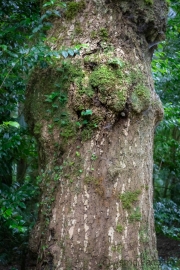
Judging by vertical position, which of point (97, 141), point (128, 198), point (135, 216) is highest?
point (97, 141)

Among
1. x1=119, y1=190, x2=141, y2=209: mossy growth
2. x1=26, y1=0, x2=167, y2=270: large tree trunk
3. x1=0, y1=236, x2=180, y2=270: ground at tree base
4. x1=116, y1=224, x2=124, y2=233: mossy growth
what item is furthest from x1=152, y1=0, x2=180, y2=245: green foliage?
x1=116, y1=224, x2=124, y2=233: mossy growth

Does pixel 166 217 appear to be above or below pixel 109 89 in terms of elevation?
below

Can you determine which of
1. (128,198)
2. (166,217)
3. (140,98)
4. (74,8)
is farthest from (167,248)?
(74,8)

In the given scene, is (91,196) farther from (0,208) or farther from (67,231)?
(0,208)

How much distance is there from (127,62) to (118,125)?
61 cm

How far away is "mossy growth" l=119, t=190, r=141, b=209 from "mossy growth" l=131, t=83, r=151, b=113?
2.42ft

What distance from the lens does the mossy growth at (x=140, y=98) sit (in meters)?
3.02

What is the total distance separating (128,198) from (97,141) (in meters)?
0.56

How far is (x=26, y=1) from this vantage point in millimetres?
4219

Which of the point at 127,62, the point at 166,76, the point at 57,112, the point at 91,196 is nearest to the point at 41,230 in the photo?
the point at 91,196

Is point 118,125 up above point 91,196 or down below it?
above

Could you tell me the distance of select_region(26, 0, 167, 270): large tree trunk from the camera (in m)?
2.78

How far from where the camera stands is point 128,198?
9.45ft

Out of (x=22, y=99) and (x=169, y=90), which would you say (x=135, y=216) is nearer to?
(x=22, y=99)
